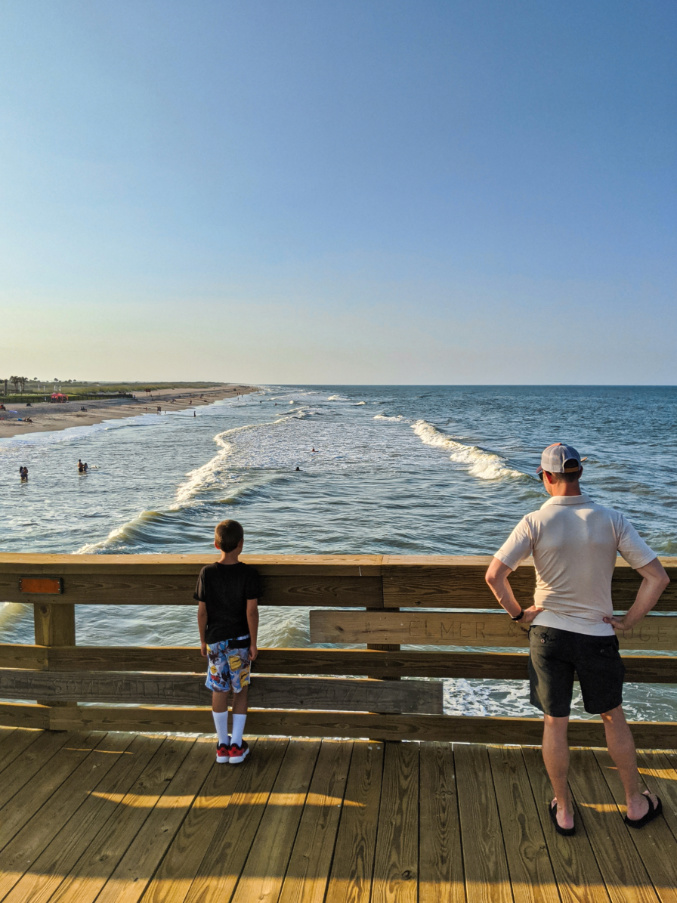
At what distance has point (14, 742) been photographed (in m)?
3.65

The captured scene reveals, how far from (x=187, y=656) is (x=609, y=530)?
2435 millimetres

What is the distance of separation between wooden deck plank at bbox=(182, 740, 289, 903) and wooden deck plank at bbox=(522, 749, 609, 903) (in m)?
1.37

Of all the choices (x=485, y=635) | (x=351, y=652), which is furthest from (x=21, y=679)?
(x=485, y=635)

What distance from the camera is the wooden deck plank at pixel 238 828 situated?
2.55 m

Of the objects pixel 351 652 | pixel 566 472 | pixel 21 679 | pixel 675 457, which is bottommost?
pixel 675 457

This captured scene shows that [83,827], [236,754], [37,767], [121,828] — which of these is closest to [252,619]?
[236,754]

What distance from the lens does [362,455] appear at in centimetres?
3353

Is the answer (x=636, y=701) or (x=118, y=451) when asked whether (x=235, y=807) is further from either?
(x=118, y=451)

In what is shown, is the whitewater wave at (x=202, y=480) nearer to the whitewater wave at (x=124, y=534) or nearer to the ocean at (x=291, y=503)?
the ocean at (x=291, y=503)

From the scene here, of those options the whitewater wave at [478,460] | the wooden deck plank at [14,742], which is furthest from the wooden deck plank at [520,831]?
the whitewater wave at [478,460]

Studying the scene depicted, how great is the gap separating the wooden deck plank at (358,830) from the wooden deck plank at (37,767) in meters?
1.58

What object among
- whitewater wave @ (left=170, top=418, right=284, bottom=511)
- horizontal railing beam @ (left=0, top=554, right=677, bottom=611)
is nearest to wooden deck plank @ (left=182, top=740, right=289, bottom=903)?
horizontal railing beam @ (left=0, top=554, right=677, bottom=611)

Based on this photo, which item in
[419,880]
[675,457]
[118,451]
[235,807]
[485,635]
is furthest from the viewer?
[675,457]

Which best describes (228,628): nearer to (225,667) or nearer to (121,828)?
(225,667)
